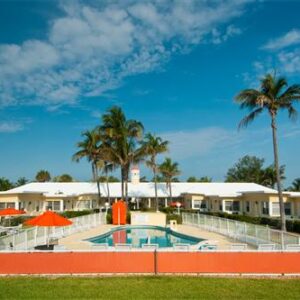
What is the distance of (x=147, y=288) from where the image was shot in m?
10.4

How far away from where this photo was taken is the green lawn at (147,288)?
9.70m

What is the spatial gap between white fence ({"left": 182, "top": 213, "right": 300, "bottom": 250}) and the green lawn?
365cm

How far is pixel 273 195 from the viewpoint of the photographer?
106 ft

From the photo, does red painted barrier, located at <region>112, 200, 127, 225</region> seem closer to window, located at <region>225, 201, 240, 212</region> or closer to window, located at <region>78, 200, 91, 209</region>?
window, located at <region>225, 201, 240, 212</region>

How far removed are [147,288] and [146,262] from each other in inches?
72.3

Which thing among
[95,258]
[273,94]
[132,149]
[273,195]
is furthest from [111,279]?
[132,149]

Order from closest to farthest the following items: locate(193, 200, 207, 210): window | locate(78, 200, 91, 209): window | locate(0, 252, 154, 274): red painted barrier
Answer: locate(0, 252, 154, 274): red painted barrier
locate(193, 200, 207, 210): window
locate(78, 200, 91, 209): window

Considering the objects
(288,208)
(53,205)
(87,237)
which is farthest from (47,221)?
(53,205)

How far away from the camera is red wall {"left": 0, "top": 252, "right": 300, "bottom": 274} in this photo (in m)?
12.1

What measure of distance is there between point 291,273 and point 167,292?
462cm

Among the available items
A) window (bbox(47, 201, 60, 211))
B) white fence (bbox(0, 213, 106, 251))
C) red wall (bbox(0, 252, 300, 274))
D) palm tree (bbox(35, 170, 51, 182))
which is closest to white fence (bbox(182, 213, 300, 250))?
red wall (bbox(0, 252, 300, 274))

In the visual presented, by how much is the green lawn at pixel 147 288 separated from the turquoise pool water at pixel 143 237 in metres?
11.5

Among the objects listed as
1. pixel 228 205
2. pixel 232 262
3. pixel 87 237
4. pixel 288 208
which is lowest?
pixel 87 237

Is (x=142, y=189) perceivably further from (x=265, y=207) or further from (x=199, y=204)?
(x=265, y=207)
